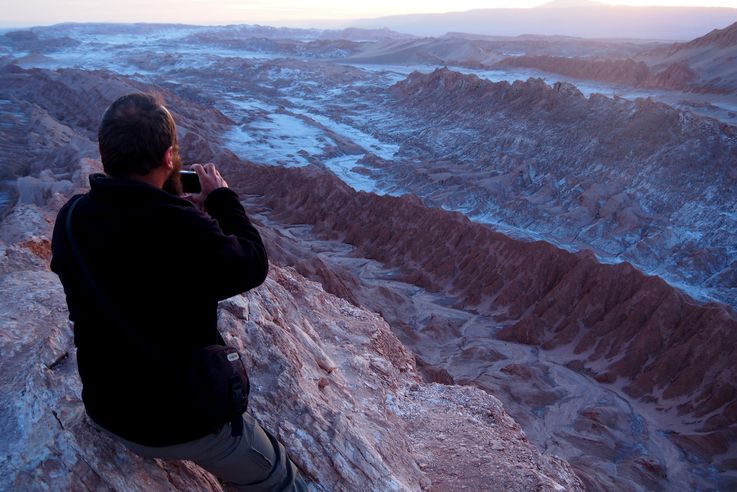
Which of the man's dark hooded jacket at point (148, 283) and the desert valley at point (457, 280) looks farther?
the desert valley at point (457, 280)

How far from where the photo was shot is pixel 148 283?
6.54 feet

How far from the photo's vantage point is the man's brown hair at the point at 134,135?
1980 millimetres

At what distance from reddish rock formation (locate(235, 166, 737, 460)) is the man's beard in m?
13.1

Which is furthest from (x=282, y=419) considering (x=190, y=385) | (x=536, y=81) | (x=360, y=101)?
(x=360, y=101)

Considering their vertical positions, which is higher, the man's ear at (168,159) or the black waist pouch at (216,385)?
the man's ear at (168,159)

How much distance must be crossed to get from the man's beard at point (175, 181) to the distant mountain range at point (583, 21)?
4427 inches

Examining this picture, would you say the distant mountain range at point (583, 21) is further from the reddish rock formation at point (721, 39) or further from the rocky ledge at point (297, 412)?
the rocky ledge at point (297, 412)

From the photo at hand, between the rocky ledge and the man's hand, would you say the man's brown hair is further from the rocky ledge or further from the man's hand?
the rocky ledge

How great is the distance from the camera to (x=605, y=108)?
90.6 feet

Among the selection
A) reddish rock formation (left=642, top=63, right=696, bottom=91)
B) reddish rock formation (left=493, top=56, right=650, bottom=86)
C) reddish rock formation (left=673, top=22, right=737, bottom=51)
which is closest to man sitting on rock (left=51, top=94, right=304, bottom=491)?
reddish rock formation (left=642, top=63, right=696, bottom=91)

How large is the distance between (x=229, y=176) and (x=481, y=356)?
1810 centimetres

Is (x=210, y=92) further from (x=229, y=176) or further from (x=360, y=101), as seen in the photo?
(x=229, y=176)

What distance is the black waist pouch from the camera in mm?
2152

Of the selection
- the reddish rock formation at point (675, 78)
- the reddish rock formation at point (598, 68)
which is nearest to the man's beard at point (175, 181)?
the reddish rock formation at point (675, 78)
